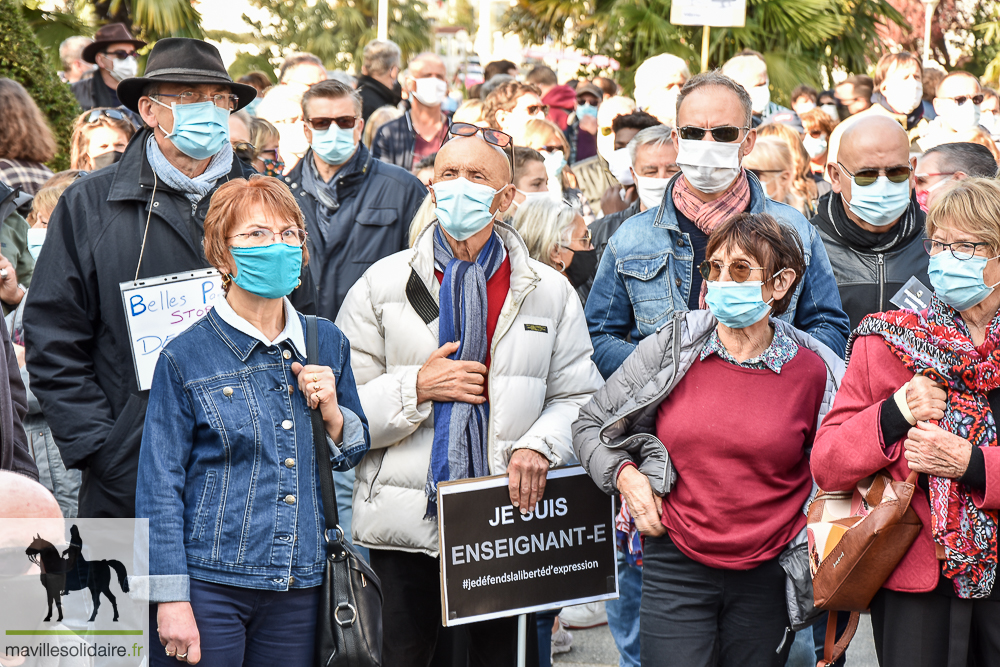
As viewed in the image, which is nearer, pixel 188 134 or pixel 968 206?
pixel 968 206

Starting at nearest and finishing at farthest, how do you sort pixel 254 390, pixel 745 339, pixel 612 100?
pixel 254 390 < pixel 745 339 < pixel 612 100

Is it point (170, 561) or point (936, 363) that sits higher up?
point (936, 363)

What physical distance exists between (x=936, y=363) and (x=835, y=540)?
1.95 ft

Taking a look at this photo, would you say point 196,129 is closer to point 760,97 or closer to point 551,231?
point 551,231

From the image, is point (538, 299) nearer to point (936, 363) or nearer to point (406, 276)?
point (406, 276)

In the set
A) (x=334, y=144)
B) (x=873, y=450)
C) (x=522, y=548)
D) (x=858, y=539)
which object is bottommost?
(x=522, y=548)

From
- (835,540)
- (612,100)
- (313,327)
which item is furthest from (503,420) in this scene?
(612,100)

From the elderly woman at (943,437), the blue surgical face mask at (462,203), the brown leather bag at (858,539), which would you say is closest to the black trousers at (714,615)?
the brown leather bag at (858,539)

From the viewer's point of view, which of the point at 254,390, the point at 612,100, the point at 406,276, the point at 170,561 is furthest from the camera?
the point at 612,100

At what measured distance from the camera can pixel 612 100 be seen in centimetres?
880

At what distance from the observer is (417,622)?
3.94 meters

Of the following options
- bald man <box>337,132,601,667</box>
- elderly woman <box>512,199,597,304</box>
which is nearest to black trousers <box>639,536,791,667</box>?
bald man <box>337,132,601,667</box>

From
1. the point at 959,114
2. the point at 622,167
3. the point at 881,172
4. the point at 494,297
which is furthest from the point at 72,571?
the point at 959,114

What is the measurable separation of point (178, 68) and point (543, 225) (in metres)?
1.67
